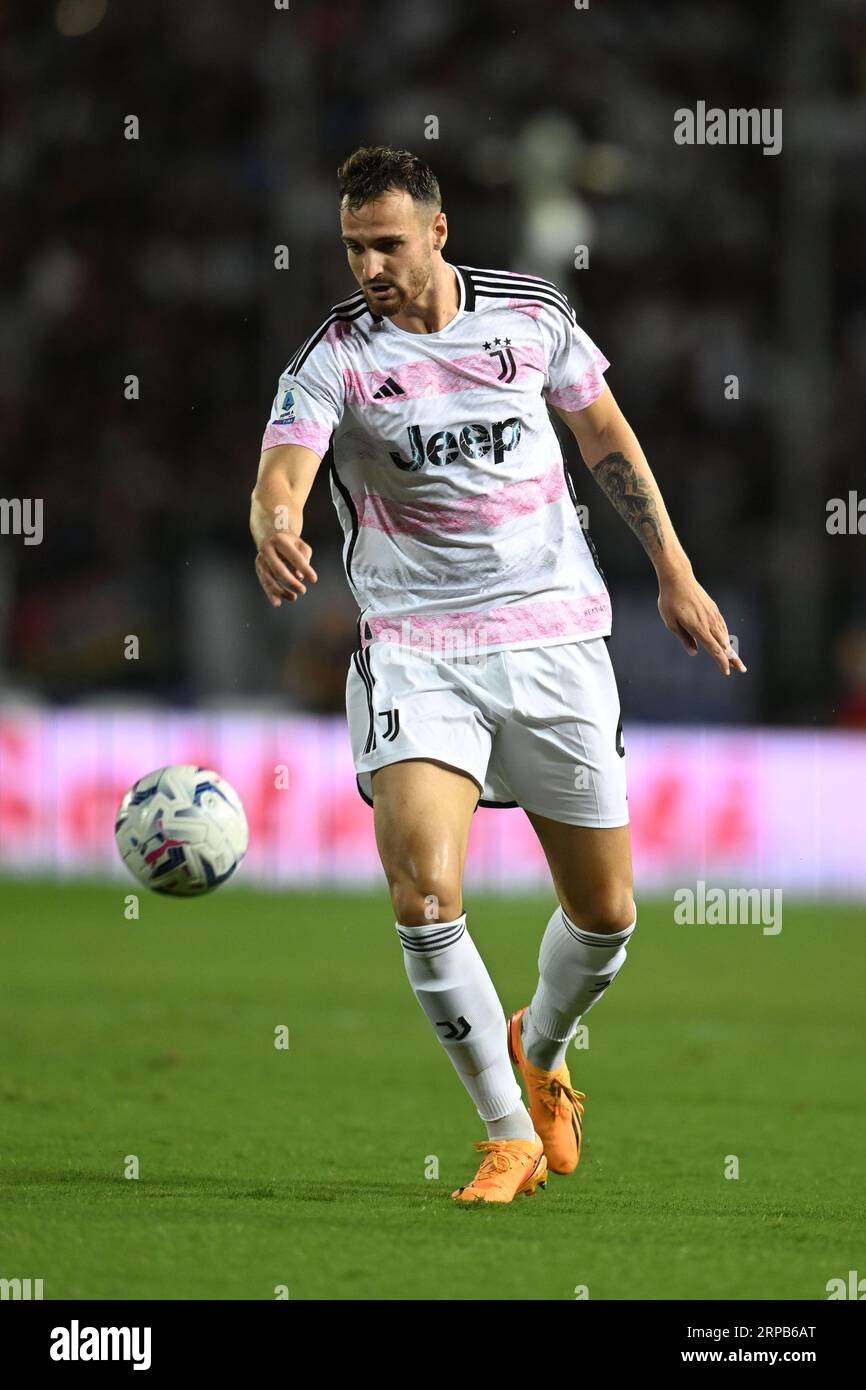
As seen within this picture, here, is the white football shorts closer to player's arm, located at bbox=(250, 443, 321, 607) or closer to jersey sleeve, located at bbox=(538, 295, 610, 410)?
player's arm, located at bbox=(250, 443, 321, 607)

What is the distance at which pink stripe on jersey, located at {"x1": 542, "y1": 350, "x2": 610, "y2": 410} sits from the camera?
5.57m

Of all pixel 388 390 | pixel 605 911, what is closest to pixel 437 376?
pixel 388 390

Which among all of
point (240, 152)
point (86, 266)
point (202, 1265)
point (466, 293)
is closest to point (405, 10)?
point (240, 152)

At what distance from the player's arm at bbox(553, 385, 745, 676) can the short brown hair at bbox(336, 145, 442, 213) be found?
31.2 inches

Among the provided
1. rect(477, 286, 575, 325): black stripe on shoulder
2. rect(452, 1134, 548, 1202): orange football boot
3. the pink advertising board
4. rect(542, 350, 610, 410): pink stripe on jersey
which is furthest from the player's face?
the pink advertising board

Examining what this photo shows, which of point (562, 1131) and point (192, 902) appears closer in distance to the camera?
point (562, 1131)

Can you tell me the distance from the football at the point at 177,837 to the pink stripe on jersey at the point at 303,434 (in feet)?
3.70

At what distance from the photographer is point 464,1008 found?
16.9 ft

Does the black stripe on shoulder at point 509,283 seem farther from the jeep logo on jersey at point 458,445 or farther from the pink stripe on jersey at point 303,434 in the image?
the pink stripe on jersey at point 303,434

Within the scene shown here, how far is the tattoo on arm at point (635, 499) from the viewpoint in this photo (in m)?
5.59

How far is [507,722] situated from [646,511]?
2.43 ft
